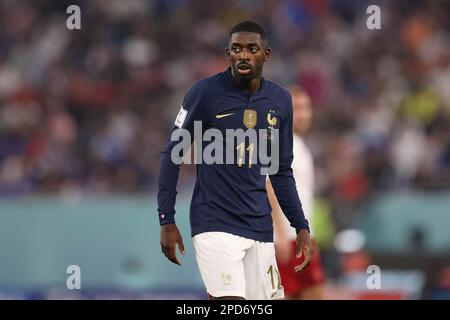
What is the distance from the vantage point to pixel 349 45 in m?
18.0

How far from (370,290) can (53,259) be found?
393cm

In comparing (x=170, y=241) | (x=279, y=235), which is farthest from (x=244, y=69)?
(x=279, y=235)

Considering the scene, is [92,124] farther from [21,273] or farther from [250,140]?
[250,140]

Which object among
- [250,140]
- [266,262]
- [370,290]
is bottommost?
[370,290]

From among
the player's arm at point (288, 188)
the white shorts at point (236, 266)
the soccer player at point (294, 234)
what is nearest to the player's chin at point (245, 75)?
the player's arm at point (288, 188)

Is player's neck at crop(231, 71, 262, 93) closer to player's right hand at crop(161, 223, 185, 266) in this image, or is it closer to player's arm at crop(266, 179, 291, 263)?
player's right hand at crop(161, 223, 185, 266)

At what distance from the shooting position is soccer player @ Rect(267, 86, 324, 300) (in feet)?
31.2

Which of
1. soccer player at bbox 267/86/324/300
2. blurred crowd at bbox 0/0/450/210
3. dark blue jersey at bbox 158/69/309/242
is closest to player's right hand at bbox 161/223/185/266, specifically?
dark blue jersey at bbox 158/69/309/242

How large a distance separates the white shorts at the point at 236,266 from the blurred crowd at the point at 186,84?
6.92m

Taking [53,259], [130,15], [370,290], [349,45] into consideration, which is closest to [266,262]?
[370,290]

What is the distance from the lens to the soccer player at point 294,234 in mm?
9516

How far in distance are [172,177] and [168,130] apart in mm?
9195

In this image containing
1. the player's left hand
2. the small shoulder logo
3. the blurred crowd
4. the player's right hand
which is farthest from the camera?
the blurred crowd

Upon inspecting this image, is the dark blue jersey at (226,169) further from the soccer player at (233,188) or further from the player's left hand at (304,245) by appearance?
the player's left hand at (304,245)
